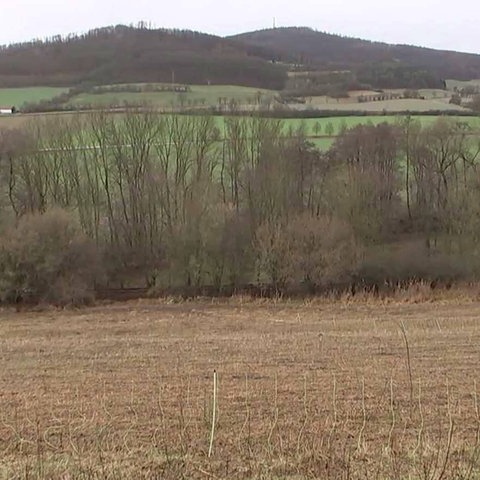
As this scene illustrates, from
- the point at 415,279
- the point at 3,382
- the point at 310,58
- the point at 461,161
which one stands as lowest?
the point at 415,279

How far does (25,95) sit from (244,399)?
6379 centimetres

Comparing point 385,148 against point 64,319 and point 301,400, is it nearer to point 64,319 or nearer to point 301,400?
point 64,319

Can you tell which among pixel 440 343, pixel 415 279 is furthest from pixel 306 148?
pixel 440 343

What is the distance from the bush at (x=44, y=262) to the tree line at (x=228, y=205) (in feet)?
0.23

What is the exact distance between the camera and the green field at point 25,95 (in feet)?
214

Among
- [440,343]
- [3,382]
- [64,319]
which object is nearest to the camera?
[3,382]

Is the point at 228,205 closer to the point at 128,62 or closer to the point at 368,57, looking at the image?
the point at 128,62

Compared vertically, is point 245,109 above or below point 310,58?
below

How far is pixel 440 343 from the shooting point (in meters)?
19.8

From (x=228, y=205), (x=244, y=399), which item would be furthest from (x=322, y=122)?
(x=244, y=399)

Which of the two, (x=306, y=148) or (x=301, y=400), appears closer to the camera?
(x=301, y=400)

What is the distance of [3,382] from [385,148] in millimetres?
35663

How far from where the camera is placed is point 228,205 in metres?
39.5

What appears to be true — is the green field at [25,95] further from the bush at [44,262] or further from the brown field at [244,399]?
the brown field at [244,399]
